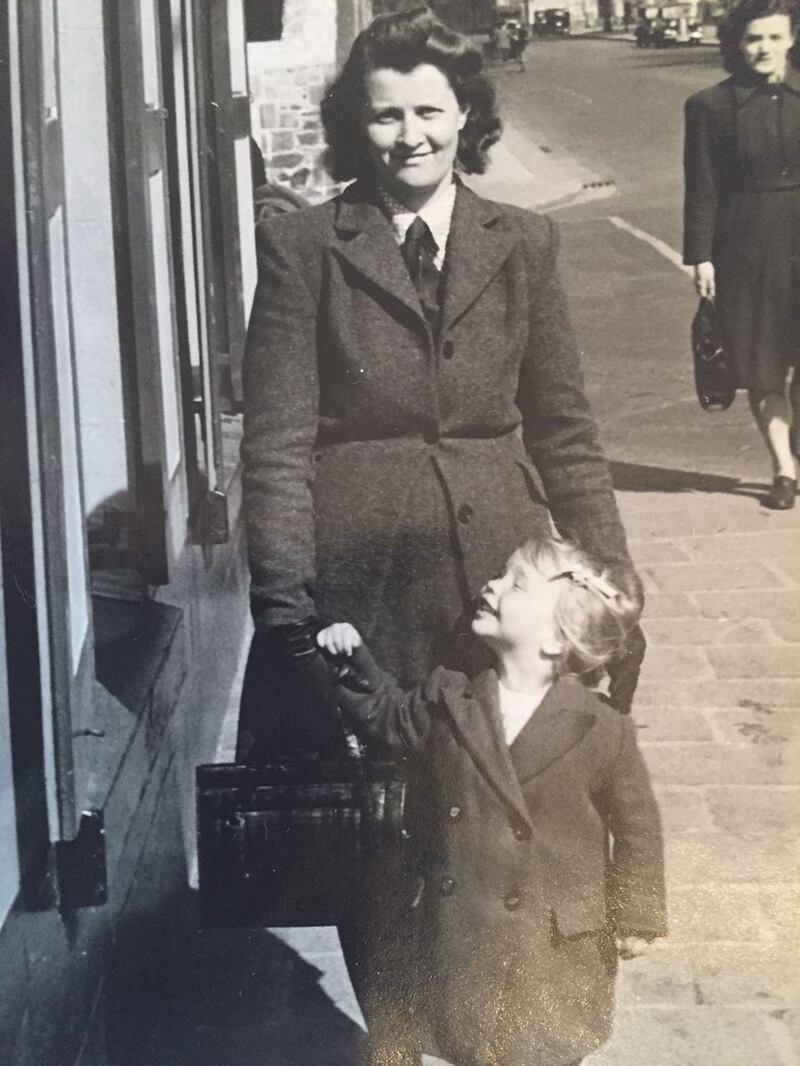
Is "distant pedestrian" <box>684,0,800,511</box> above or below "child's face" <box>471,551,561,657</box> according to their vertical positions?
above

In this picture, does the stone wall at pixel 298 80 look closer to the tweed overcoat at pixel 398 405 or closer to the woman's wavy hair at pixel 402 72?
the woman's wavy hair at pixel 402 72

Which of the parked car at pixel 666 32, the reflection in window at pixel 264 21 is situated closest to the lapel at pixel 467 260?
the parked car at pixel 666 32

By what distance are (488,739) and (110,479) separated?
1.00m

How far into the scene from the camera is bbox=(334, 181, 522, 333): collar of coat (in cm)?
257

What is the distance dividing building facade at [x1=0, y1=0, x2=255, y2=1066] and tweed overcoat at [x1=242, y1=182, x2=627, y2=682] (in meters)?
0.33

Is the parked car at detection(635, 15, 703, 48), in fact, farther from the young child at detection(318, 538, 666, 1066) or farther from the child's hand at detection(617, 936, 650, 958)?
the child's hand at detection(617, 936, 650, 958)

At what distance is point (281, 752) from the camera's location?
2.66m

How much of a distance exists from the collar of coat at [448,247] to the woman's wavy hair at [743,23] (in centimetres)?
73

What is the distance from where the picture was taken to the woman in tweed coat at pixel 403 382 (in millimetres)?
2578

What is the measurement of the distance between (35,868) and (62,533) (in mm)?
450

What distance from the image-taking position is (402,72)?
257cm

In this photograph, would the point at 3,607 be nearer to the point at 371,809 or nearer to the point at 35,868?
the point at 35,868

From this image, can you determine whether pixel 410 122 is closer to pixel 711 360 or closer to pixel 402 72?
pixel 402 72

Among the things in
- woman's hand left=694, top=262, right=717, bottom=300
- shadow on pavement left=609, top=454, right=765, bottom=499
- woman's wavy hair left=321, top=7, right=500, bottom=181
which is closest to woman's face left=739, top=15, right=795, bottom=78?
woman's hand left=694, top=262, right=717, bottom=300
